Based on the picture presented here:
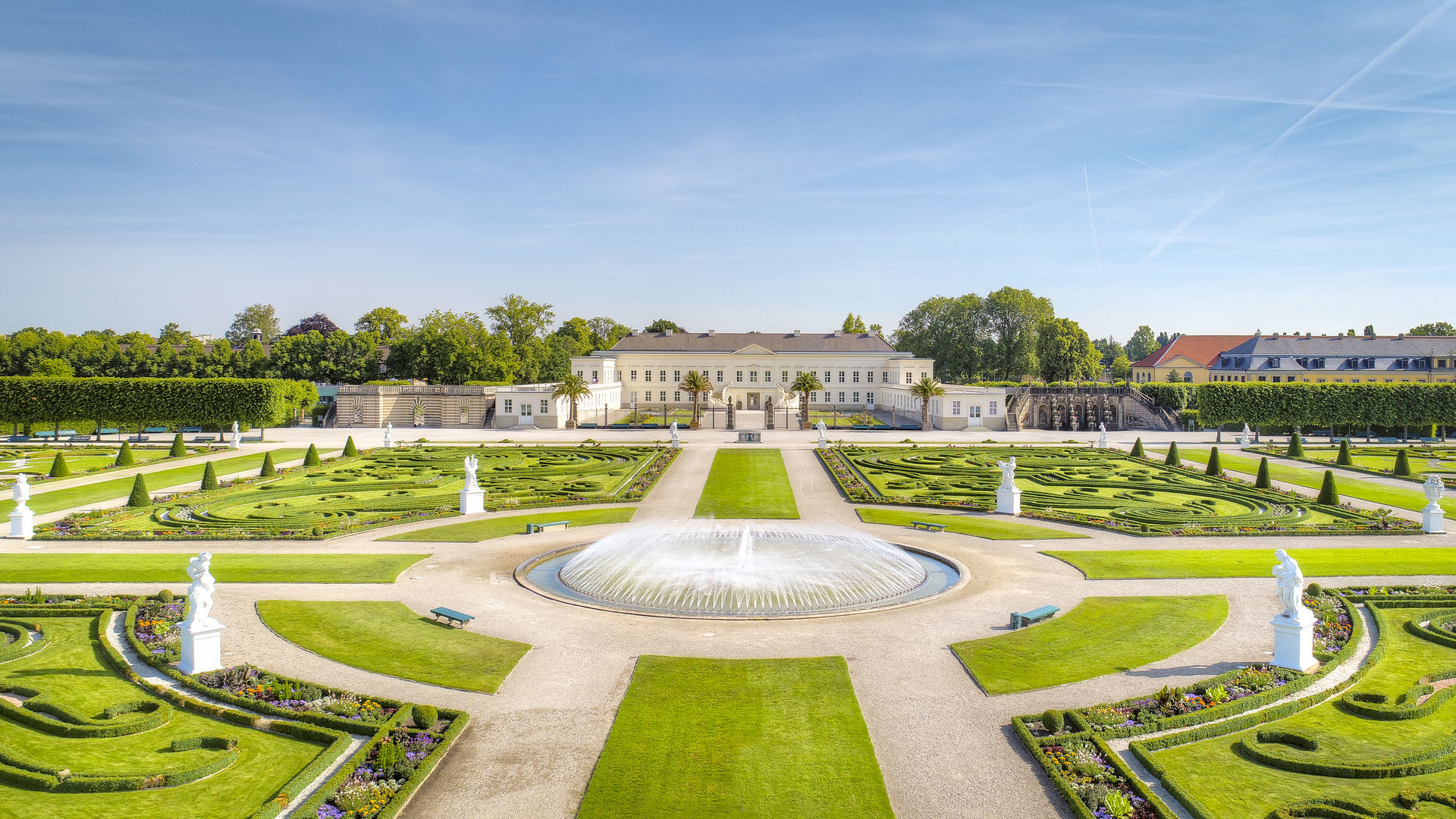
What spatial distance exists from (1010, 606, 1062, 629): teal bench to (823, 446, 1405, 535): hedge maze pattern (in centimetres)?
1152

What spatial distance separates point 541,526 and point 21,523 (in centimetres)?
1597

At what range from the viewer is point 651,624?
686 inches

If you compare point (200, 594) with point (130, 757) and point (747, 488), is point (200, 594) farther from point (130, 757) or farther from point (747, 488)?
point (747, 488)

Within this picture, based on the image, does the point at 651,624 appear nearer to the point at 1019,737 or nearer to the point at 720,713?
the point at 720,713

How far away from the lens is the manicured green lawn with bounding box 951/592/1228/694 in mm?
14539

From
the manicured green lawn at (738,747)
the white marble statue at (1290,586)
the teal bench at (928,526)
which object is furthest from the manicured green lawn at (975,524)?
the manicured green lawn at (738,747)

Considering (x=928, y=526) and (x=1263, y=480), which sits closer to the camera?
(x=928, y=526)

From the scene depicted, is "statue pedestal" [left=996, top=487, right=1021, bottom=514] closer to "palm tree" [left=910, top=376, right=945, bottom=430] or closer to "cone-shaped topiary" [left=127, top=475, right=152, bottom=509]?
"cone-shaped topiary" [left=127, top=475, right=152, bottom=509]

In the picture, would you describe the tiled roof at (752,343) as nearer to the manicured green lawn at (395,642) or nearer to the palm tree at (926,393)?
the palm tree at (926,393)

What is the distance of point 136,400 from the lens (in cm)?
5984

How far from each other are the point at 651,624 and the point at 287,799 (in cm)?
810

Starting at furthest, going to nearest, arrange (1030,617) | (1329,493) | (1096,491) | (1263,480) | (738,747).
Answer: (1096,491), (1263,480), (1329,493), (1030,617), (738,747)

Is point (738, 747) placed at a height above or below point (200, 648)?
below

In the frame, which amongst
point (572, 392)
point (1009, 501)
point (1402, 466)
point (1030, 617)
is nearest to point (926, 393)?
point (572, 392)
